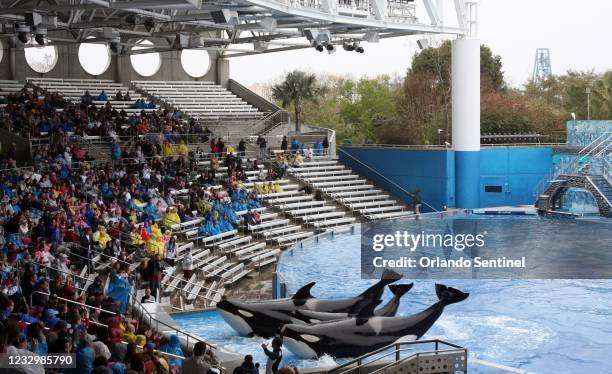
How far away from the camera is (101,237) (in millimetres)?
15156

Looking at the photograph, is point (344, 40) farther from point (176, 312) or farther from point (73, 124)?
point (176, 312)

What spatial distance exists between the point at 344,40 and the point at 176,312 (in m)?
16.2

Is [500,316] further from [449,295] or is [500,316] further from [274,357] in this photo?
[274,357]

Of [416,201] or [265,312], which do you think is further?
[416,201]

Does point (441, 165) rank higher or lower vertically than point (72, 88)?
lower

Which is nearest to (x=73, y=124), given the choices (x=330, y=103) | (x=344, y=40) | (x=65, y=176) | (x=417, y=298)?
(x=65, y=176)

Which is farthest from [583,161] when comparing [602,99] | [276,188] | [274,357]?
[274,357]

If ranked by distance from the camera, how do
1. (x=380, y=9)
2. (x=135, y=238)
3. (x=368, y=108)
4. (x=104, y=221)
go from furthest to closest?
1. (x=368, y=108)
2. (x=380, y=9)
3. (x=135, y=238)
4. (x=104, y=221)

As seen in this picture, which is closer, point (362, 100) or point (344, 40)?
point (344, 40)

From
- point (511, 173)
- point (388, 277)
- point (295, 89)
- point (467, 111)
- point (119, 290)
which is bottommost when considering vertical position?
point (388, 277)

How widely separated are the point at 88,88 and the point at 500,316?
65.6 feet

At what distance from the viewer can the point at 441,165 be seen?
29.0 meters

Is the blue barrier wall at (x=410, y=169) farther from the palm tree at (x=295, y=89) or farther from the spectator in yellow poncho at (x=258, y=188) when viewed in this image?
the palm tree at (x=295, y=89)

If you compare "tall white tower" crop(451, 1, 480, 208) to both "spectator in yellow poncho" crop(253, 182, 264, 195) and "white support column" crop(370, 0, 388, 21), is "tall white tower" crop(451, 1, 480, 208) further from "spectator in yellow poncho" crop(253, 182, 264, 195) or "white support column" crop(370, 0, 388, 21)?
"spectator in yellow poncho" crop(253, 182, 264, 195)
